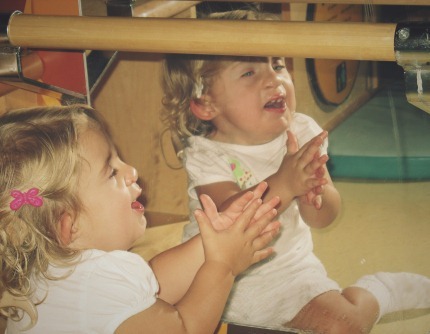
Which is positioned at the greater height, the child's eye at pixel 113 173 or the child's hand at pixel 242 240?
the child's eye at pixel 113 173

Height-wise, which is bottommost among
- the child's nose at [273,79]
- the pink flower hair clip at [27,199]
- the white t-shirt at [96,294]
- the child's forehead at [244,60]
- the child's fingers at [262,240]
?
the white t-shirt at [96,294]

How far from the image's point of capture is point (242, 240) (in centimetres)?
72

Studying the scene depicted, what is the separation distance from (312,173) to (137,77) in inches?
8.6

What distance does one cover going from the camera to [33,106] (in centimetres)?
76

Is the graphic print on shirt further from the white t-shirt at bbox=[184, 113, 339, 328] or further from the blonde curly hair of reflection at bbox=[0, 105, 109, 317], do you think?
the blonde curly hair of reflection at bbox=[0, 105, 109, 317]

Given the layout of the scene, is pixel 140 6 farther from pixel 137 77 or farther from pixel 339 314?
pixel 339 314

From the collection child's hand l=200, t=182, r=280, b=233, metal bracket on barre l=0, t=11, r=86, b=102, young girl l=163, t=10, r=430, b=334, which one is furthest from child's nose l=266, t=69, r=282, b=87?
metal bracket on barre l=0, t=11, r=86, b=102

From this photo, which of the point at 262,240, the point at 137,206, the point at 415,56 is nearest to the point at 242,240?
the point at 262,240

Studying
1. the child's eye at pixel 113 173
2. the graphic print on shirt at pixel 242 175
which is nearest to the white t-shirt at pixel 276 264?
the graphic print on shirt at pixel 242 175

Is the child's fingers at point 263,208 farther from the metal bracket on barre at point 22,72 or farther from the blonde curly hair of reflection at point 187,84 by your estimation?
the metal bracket on barre at point 22,72

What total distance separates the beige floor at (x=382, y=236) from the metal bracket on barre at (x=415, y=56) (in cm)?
12

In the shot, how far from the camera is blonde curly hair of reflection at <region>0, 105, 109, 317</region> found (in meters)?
0.70

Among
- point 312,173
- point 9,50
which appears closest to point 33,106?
point 9,50

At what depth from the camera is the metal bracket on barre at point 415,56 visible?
1.96ft
